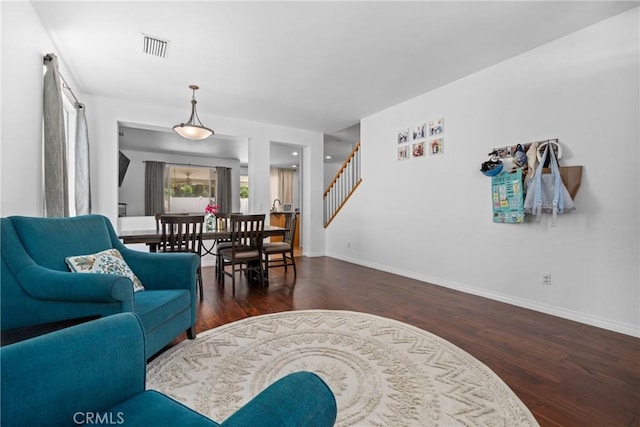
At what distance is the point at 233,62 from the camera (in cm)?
333

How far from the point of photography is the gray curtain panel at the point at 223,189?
9180 mm

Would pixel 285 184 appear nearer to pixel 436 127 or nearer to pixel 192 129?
pixel 192 129

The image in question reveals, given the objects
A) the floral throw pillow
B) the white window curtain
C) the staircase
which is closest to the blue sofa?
the floral throw pillow

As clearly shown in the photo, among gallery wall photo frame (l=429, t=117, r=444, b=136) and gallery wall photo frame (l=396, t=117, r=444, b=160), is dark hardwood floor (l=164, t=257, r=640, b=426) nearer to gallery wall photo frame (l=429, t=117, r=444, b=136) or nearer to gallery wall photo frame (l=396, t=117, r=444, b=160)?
gallery wall photo frame (l=396, t=117, r=444, b=160)

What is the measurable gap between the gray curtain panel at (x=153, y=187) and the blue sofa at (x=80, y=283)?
6.69 meters

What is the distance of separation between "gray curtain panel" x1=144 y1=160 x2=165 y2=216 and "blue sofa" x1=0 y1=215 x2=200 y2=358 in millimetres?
6687

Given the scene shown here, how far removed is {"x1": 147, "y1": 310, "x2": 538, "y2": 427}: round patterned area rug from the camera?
1501 mm

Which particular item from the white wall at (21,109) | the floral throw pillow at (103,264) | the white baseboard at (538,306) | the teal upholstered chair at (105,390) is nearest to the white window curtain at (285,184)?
the white baseboard at (538,306)

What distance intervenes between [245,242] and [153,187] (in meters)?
5.81

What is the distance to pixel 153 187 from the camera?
27.2ft

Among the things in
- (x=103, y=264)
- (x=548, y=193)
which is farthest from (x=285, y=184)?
(x=103, y=264)

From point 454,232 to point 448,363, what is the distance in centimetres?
221

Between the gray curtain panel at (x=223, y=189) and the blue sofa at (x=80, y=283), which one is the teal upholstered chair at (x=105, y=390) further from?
the gray curtain panel at (x=223, y=189)

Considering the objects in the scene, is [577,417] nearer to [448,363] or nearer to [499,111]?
[448,363]
